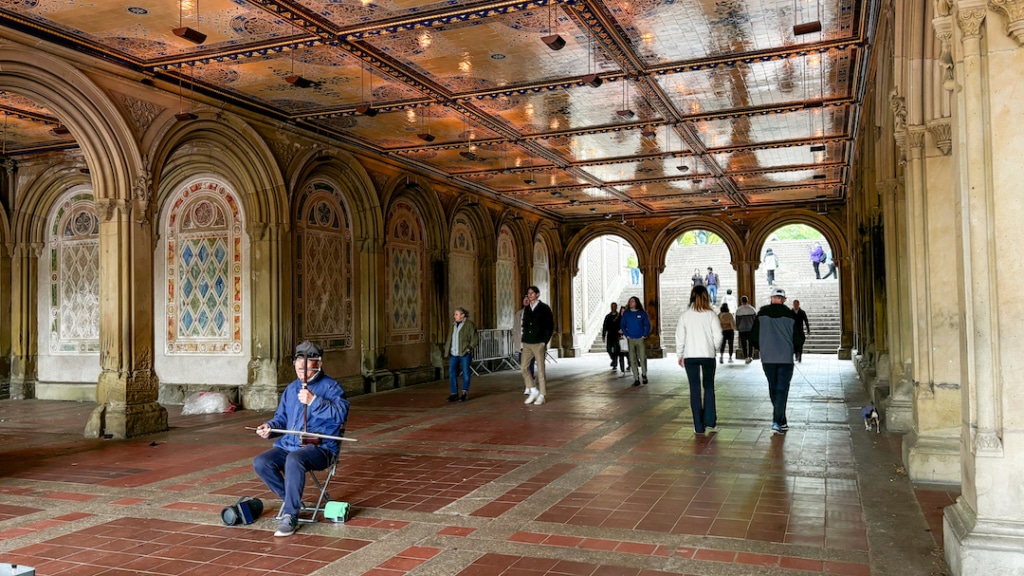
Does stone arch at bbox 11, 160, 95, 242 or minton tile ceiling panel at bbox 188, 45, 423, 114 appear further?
stone arch at bbox 11, 160, 95, 242

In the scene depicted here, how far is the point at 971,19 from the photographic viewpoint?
3.81 meters

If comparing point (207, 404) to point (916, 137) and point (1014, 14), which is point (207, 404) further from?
point (1014, 14)

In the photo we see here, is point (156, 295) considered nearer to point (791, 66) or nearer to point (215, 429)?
point (215, 429)

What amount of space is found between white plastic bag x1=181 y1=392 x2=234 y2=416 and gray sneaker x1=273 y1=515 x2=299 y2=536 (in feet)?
23.6

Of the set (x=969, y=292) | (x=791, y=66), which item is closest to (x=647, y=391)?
(x=791, y=66)

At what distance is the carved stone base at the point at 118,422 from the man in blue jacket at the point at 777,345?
7128mm

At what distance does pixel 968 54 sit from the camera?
3.85m

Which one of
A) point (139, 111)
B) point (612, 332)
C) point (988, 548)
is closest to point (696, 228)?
point (612, 332)

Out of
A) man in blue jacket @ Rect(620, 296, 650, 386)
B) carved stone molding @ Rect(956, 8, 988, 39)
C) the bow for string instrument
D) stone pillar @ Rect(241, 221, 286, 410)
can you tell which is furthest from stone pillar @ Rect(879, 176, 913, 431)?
stone pillar @ Rect(241, 221, 286, 410)

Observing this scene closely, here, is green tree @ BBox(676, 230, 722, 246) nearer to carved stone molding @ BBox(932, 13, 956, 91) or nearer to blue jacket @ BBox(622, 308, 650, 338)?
blue jacket @ BBox(622, 308, 650, 338)

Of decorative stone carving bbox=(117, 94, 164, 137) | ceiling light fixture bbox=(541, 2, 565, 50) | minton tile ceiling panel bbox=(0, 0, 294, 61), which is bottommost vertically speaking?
decorative stone carving bbox=(117, 94, 164, 137)

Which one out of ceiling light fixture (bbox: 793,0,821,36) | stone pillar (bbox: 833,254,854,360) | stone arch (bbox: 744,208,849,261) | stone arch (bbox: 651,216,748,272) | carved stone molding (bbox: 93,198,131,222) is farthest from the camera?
stone arch (bbox: 651,216,748,272)

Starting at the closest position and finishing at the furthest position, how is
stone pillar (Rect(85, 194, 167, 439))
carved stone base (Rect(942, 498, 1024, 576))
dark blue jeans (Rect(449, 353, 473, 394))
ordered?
carved stone base (Rect(942, 498, 1024, 576)), stone pillar (Rect(85, 194, 167, 439)), dark blue jeans (Rect(449, 353, 473, 394))

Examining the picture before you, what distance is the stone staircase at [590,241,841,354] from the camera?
26.0 meters
